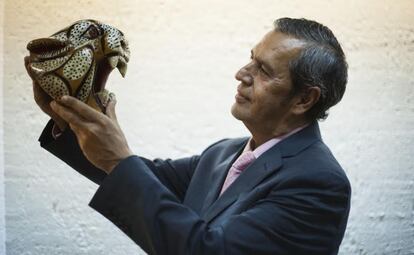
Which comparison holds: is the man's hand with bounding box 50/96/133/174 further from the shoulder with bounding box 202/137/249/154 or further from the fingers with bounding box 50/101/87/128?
the shoulder with bounding box 202/137/249/154

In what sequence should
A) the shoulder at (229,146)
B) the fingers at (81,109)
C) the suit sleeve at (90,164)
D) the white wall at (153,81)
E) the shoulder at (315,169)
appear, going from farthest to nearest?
1. the white wall at (153,81)
2. the shoulder at (229,146)
3. the suit sleeve at (90,164)
4. the shoulder at (315,169)
5. the fingers at (81,109)

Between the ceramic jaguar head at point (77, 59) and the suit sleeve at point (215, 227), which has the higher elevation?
the ceramic jaguar head at point (77, 59)

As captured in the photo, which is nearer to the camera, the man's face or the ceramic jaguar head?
the ceramic jaguar head

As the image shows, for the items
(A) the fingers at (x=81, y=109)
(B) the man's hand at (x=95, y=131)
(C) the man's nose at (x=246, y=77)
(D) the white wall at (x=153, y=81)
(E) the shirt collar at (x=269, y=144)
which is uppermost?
(C) the man's nose at (x=246, y=77)

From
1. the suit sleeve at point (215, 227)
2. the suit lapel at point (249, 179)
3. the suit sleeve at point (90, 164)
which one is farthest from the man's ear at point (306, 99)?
the suit sleeve at point (90, 164)

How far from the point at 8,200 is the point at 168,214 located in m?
1.51

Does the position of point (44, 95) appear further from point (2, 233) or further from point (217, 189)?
point (2, 233)

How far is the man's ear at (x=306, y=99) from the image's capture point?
1.53 metres

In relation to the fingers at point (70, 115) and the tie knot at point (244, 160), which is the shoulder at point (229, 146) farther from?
the fingers at point (70, 115)

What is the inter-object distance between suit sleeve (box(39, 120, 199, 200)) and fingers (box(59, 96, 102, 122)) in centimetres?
19

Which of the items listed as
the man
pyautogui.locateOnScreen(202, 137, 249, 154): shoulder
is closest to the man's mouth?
the man

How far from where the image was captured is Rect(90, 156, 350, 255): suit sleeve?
1.32 meters

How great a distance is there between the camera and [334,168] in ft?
4.79

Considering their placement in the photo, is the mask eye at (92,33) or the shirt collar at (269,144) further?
the shirt collar at (269,144)
